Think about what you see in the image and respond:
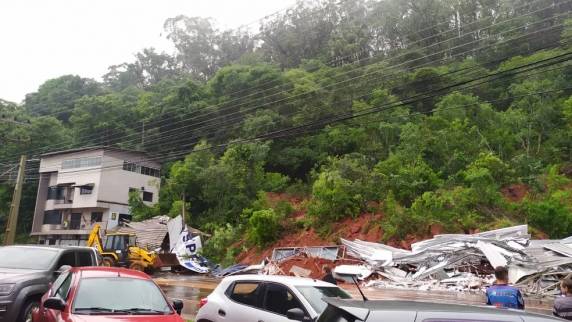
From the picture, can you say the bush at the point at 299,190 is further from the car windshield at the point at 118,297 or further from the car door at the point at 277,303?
the car windshield at the point at 118,297

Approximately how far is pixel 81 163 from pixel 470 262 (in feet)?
148

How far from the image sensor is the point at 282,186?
4662cm

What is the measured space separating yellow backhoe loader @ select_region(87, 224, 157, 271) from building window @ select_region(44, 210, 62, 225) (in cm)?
2827

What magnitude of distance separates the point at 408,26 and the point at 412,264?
49795 millimetres

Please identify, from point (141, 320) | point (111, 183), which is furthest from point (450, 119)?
point (141, 320)

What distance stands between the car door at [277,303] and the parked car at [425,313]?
10.4 ft

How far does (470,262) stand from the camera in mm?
23047

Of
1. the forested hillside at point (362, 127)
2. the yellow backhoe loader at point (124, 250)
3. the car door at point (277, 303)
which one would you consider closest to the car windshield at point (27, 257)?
the car door at point (277, 303)

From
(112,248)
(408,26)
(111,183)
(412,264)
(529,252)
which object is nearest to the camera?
(529,252)

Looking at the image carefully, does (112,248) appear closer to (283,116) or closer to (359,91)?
(283,116)

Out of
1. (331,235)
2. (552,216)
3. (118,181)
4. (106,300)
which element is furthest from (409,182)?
(118,181)

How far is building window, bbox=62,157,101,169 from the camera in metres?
54.1

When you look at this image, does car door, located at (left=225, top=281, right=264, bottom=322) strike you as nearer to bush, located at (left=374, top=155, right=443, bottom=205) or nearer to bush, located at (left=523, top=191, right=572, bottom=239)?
bush, located at (left=523, top=191, right=572, bottom=239)

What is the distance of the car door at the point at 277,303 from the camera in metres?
6.93
